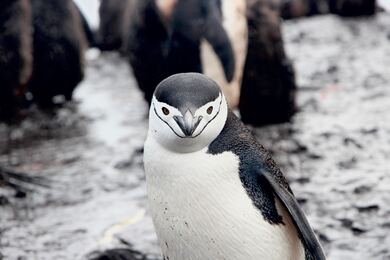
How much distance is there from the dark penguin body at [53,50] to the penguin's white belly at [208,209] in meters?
4.70

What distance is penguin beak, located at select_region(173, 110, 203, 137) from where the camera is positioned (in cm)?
285

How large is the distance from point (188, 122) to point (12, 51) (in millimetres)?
4501

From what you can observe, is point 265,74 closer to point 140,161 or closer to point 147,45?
point 147,45

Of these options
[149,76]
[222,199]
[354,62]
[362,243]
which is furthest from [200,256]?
[354,62]

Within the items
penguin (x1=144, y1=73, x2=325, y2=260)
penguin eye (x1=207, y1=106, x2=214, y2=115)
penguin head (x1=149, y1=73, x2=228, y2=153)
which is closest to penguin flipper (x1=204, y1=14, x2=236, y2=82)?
penguin (x1=144, y1=73, x2=325, y2=260)

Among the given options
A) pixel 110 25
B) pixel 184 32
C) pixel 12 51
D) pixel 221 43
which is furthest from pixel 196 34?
pixel 110 25

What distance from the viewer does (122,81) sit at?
8.58 metres

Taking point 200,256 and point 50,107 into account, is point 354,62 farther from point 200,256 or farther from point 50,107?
point 200,256

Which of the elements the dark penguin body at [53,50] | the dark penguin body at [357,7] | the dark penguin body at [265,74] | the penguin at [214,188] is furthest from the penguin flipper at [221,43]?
the dark penguin body at [357,7]

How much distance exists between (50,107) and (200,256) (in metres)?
4.73

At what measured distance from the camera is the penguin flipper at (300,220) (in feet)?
9.75

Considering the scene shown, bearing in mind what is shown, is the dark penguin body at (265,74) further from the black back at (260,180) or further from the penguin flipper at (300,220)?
the penguin flipper at (300,220)

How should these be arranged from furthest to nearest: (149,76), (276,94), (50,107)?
(50,107), (149,76), (276,94)

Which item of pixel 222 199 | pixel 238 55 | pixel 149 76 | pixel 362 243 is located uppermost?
pixel 222 199
